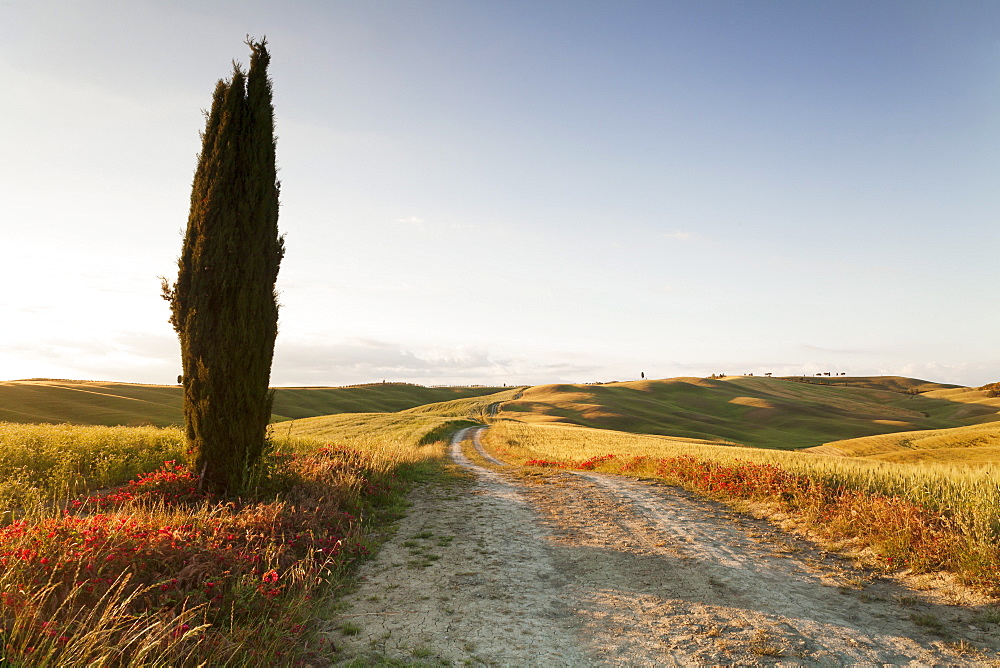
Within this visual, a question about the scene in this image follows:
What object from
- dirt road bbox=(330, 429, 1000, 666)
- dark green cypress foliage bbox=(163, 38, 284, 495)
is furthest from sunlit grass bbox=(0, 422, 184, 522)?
dirt road bbox=(330, 429, 1000, 666)

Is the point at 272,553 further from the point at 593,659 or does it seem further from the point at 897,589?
the point at 897,589

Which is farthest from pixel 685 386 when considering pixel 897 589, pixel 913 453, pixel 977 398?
pixel 897 589

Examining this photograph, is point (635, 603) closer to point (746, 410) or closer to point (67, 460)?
point (67, 460)

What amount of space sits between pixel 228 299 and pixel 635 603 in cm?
Result: 970

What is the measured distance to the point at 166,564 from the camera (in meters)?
6.29

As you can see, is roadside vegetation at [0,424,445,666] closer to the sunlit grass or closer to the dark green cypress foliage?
the sunlit grass

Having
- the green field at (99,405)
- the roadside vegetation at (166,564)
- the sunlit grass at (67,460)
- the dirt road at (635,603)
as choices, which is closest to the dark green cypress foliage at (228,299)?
the roadside vegetation at (166,564)

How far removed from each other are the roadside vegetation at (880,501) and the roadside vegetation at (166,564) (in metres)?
8.92

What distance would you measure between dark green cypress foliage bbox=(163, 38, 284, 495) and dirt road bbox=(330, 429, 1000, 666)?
4.14 metres

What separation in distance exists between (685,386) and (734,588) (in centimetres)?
11585

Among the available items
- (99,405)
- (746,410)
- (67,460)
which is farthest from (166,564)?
(746,410)


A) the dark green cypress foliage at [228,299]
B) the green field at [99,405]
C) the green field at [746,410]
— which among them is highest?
the dark green cypress foliage at [228,299]

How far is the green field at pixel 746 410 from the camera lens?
228 feet

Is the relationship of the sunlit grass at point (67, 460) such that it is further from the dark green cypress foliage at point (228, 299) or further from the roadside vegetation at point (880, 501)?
the roadside vegetation at point (880, 501)
